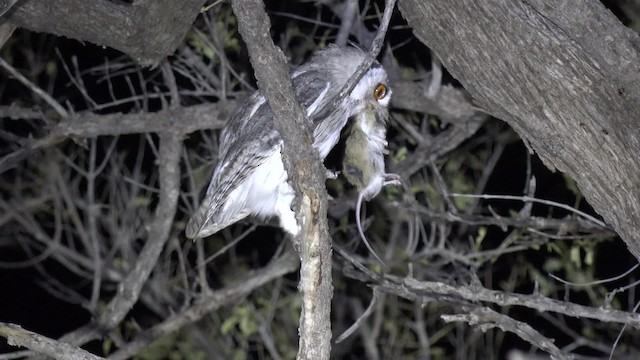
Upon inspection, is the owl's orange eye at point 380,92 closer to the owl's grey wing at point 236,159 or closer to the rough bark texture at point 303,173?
the owl's grey wing at point 236,159

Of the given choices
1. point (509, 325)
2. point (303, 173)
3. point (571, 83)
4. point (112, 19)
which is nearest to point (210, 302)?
point (112, 19)

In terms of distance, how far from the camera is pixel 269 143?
2852 millimetres

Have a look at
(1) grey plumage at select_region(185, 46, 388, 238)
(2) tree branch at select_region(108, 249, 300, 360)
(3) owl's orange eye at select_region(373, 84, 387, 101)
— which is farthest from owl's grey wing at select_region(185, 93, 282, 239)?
(2) tree branch at select_region(108, 249, 300, 360)

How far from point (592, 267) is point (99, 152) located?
2989 millimetres

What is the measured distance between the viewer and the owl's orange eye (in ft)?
10.1

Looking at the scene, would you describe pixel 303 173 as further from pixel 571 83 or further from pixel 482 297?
pixel 482 297

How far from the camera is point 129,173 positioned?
17.9 ft

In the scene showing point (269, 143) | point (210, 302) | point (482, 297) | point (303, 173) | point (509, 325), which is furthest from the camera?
point (210, 302)

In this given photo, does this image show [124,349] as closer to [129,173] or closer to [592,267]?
[129,173]

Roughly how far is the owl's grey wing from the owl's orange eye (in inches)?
14.6

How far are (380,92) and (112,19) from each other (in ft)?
3.25

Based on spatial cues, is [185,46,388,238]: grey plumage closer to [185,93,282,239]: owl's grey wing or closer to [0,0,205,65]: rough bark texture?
[185,93,282,239]: owl's grey wing

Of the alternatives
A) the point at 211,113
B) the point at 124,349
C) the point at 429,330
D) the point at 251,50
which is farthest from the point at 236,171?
the point at 429,330

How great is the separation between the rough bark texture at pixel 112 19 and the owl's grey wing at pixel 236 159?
395 mm
